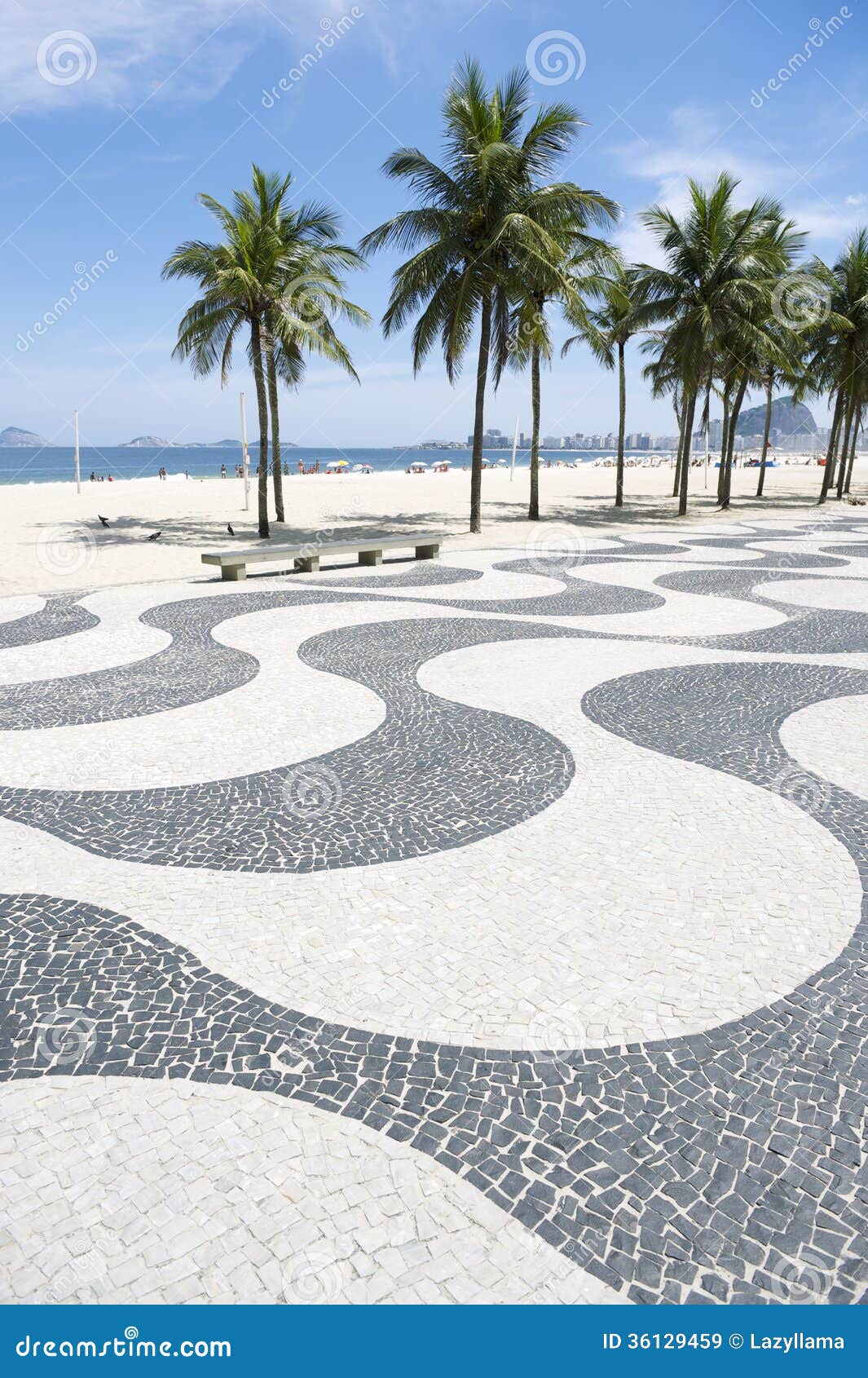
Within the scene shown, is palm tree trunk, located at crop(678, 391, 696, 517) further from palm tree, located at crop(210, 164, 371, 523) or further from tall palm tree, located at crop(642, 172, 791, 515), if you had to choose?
palm tree, located at crop(210, 164, 371, 523)

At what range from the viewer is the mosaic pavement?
2328 mm

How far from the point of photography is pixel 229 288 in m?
18.0

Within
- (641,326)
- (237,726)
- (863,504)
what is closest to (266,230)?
(641,326)

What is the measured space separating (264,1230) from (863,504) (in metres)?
36.7

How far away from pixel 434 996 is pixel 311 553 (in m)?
11.8

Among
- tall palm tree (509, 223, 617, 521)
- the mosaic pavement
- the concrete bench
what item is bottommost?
the mosaic pavement

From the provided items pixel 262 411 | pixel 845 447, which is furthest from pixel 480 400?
pixel 845 447

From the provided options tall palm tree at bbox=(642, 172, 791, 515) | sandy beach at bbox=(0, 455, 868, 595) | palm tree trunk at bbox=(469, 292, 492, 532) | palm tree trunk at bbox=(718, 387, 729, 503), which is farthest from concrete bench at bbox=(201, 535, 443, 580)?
palm tree trunk at bbox=(718, 387, 729, 503)

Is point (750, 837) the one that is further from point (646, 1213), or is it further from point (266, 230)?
point (266, 230)

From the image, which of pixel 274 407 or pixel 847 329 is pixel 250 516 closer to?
pixel 274 407

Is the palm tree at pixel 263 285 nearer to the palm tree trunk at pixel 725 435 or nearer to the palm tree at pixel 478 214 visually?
the palm tree at pixel 478 214

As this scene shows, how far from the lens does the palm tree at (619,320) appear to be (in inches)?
930

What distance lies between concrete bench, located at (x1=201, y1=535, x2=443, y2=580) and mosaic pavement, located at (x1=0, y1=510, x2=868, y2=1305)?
6459 millimetres

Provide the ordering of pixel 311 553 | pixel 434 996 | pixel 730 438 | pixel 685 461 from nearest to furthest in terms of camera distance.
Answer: pixel 434 996 → pixel 311 553 → pixel 685 461 → pixel 730 438
